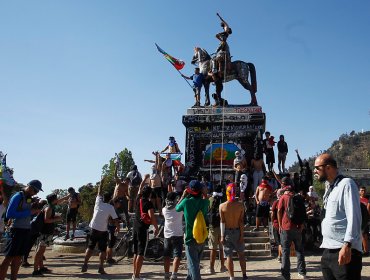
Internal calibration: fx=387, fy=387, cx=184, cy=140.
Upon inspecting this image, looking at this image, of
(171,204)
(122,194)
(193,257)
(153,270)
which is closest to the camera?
(193,257)

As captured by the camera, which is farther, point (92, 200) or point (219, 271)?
point (92, 200)

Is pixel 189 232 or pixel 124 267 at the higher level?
pixel 189 232

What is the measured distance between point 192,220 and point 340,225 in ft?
10.0

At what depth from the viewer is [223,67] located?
20.9 m

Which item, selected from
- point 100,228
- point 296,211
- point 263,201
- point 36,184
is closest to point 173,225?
point 100,228

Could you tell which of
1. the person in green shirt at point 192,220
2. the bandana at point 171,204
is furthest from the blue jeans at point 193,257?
the bandana at point 171,204

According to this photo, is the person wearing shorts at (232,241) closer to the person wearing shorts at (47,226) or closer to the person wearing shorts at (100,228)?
the person wearing shorts at (100,228)

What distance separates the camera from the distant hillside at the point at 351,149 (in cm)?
15040

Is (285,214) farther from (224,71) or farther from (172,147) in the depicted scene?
(224,71)

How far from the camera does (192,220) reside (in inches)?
251

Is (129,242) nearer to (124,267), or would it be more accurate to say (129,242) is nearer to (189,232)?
(124,267)

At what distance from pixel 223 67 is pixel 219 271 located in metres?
13.8

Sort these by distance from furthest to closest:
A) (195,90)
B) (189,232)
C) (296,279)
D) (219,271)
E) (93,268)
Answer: (195,90) → (93,268) → (219,271) → (296,279) → (189,232)

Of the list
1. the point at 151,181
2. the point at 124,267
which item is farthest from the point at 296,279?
the point at 151,181
